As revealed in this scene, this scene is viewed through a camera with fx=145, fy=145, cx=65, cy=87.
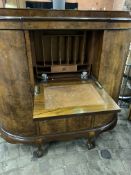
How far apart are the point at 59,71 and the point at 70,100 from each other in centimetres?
42

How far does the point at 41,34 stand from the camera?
4.36ft

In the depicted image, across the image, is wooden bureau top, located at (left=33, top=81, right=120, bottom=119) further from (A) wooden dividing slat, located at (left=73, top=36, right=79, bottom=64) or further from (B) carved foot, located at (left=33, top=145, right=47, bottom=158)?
(B) carved foot, located at (left=33, top=145, right=47, bottom=158)

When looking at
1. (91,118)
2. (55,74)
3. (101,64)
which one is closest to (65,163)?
(91,118)

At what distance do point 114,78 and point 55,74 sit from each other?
1.99 ft

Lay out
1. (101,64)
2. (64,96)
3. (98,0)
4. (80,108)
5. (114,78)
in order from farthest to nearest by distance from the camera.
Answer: (98,0), (114,78), (101,64), (64,96), (80,108)

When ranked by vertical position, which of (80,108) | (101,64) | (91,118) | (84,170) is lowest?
(84,170)

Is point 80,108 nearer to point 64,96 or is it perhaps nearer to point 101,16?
point 64,96

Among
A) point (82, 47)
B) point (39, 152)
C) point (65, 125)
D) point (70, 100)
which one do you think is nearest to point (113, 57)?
point (82, 47)

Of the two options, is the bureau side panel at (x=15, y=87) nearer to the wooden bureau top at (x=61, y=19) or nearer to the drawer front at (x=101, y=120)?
the wooden bureau top at (x=61, y=19)

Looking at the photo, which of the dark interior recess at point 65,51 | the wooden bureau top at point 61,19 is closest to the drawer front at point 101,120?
the dark interior recess at point 65,51

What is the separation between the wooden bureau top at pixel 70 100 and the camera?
40.4 inches

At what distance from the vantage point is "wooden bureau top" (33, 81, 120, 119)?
Result: 1.03 metres

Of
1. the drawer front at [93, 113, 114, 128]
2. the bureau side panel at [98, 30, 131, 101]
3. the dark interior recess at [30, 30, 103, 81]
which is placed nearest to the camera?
the bureau side panel at [98, 30, 131, 101]

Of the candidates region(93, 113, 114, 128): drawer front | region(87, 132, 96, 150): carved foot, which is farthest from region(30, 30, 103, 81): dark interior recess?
region(87, 132, 96, 150): carved foot
